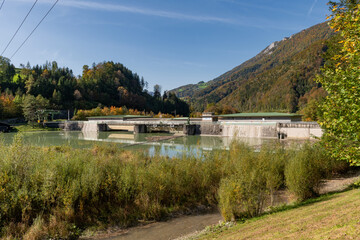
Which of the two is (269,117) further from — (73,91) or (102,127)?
(73,91)

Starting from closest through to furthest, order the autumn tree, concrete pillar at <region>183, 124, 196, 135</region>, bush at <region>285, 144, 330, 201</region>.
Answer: the autumn tree
bush at <region>285, 144, 330, 201</region>
concrete pillar at <region>183, 124, 196, 135</region>

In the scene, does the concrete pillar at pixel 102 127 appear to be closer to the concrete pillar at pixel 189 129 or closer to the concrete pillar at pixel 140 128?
the concrete pillar at pixel 140 128

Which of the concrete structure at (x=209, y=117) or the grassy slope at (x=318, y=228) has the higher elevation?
the concrete structure at (x=209, y=117)

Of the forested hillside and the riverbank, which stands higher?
the forested hillside

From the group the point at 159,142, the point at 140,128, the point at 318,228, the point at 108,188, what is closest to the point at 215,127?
the point at 159,142

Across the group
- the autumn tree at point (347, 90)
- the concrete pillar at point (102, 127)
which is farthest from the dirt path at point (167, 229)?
the concrete pillar at point (102, 127)

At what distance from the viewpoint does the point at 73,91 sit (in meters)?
107

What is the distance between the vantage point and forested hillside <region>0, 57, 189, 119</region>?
76.9 metres

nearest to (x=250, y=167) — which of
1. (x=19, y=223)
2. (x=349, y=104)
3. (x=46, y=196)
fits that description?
(x=349, y=104)

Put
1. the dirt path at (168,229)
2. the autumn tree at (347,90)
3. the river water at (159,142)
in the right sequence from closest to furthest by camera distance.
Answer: the autumn tree at (347,90) < the dirt path at (168,229) < the river water at (159,142)

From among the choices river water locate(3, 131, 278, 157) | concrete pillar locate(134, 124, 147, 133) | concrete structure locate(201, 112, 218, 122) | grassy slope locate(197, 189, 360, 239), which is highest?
concrete structure locate(201, 112, 218, 122)

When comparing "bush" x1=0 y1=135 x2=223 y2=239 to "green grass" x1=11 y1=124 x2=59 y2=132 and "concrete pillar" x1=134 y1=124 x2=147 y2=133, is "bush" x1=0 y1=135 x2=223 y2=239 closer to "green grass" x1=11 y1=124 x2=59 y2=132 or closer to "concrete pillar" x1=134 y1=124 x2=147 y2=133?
"concrete pillar" x1=134 y1=124 x2=147 y2=133

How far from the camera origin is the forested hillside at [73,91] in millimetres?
76875

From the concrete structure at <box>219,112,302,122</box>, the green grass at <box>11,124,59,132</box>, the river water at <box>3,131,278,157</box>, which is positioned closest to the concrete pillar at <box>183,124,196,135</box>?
the river water at <box>3,131,278,157</box>
